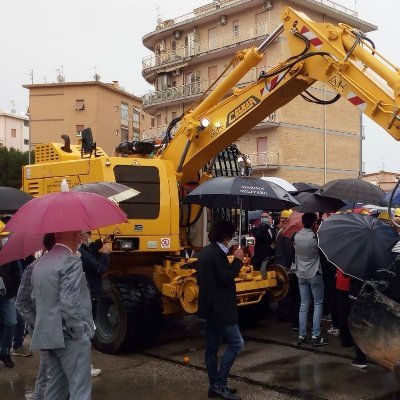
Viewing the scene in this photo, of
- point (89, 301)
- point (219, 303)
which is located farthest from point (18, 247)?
point (219, 303)

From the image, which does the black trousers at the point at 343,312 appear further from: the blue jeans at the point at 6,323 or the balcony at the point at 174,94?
the balcony at the point at 174,94

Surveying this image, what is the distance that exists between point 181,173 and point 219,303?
310cm

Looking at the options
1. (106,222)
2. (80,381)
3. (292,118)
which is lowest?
(80,381)

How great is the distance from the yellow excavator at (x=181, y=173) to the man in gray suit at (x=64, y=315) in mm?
2987

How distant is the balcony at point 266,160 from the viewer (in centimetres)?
3669

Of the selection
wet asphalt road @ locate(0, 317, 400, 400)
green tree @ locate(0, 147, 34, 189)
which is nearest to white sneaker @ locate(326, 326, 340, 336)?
wet asphalt road @ locate(0, 317, 400, 400)

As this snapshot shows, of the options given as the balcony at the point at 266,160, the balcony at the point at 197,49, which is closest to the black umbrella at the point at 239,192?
the balcony at the point at 266,160

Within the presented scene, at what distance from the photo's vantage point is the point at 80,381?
14.0 feet

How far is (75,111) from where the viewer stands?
56719 mm

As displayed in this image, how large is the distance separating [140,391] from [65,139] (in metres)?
4.86

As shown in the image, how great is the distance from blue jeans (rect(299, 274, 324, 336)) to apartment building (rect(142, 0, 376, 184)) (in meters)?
27.4

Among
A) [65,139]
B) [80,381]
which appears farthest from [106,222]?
[65,139]

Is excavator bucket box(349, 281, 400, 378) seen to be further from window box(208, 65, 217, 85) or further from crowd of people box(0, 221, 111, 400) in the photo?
window box(208, 65, 217, 85)

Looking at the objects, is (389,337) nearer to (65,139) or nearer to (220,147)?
(220,147)
